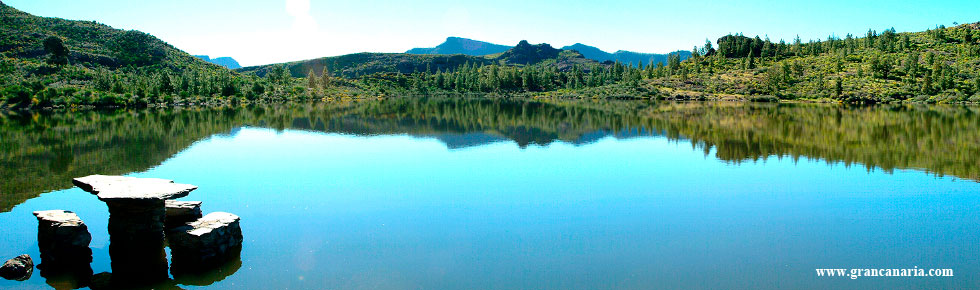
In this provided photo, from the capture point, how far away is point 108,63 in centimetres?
12619

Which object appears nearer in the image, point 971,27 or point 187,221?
point 187,221

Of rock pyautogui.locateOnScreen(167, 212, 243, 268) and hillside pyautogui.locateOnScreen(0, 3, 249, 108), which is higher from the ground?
hillside pyautogui.locateOnScreen(0, 3, 249, 108)

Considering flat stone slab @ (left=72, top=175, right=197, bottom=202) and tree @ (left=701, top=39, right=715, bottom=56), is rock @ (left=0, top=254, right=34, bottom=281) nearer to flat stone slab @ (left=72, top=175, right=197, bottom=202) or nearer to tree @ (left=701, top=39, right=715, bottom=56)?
flat stone slab @ (left=72, top=175, right=197, bottom=202)

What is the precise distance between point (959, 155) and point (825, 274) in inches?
907

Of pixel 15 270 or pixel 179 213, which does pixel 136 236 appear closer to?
pixel 179 213

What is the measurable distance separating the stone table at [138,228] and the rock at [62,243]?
0.50 metres

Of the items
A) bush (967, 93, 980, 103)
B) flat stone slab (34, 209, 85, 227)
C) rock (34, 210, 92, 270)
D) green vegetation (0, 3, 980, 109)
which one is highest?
green vegetation (0, 3, 980, 109)

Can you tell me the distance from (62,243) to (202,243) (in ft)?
8.84

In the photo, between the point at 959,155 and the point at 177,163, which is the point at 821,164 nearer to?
the point at 959,155

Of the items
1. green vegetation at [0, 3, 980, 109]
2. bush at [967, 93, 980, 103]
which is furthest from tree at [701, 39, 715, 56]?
bush at [967, 93, 980, 103]

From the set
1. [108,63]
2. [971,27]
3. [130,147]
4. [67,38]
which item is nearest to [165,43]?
[67,38]

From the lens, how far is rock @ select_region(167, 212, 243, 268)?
34.4 feet

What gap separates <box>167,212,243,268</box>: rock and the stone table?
0.33m

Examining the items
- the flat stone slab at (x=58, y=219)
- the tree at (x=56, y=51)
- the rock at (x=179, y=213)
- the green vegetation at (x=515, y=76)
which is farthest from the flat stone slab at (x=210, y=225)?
the tree at (x=56, y=51)
